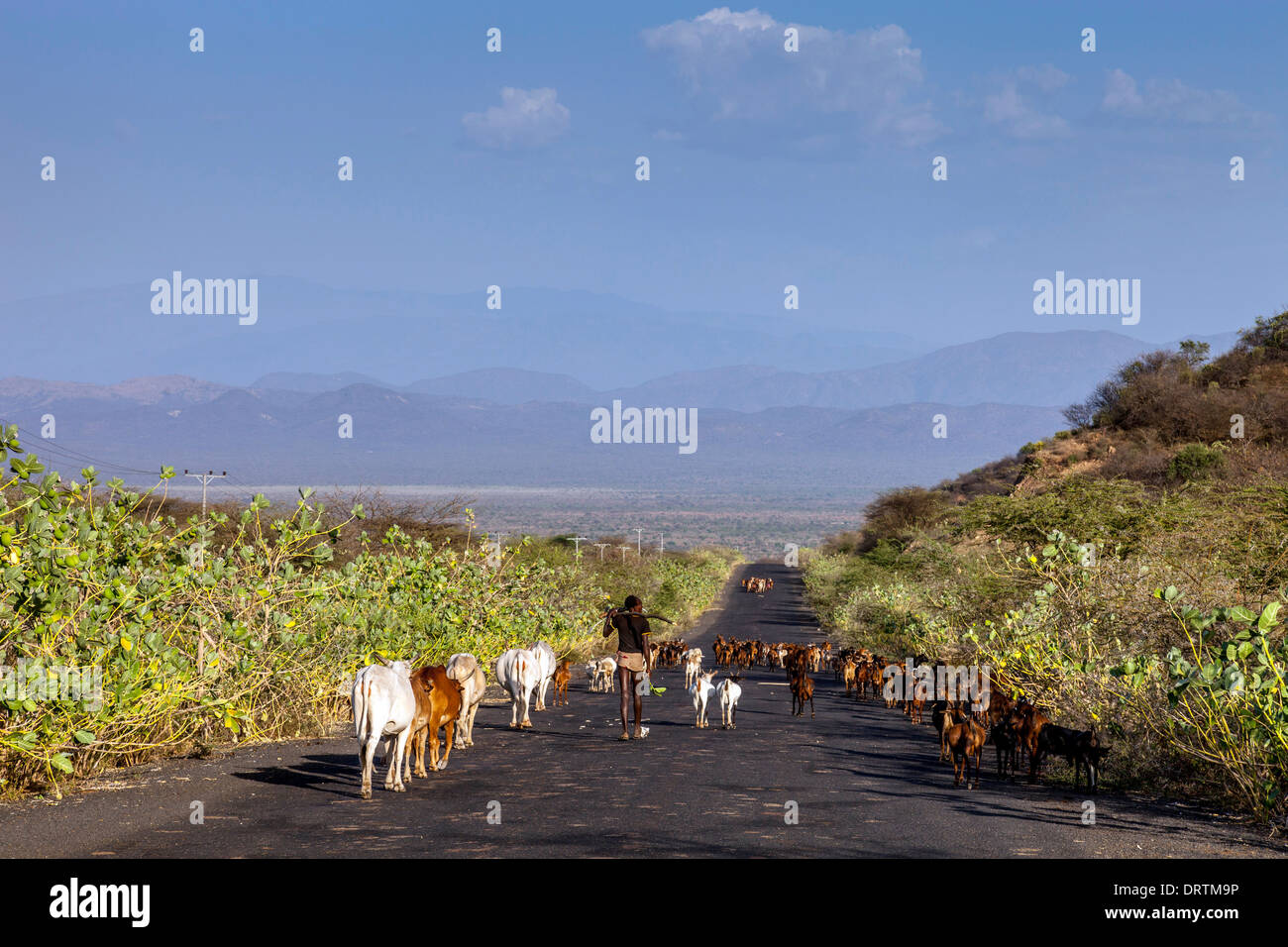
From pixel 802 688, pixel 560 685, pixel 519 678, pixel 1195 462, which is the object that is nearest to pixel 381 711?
pixel 519 678

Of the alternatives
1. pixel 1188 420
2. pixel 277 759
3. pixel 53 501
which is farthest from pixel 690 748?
pixel 1188 420

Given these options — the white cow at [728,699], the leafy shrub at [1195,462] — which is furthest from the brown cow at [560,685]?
the leafy shrub at [1195,462]

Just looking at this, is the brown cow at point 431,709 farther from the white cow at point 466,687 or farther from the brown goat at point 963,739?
A: the brown goat at point 963,739

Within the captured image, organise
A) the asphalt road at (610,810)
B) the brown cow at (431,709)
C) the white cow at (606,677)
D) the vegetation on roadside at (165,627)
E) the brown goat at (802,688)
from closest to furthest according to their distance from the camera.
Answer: the asphalt road at (610,810) < the vegetation on roadside at (165,627) < the brown cow at (431,709) < the brown goat at (802,688) < the white cow at (606,677)

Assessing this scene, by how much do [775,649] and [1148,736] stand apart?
62.6 feet

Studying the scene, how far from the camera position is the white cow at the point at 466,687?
14.2 meters

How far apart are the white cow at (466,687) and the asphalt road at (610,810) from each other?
35 centimetres

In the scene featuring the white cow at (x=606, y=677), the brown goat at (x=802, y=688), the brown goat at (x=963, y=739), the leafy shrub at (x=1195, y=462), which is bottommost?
the white cow at (x=606, y=677)

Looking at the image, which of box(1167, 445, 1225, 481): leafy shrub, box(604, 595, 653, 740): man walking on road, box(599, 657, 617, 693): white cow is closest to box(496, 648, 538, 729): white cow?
box(604, 595, 653, 740): man walking on road

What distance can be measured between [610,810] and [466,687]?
5.35m

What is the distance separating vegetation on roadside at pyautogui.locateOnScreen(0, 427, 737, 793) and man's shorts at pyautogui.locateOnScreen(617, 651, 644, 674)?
10.8 feet

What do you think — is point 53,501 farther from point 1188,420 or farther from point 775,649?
point 1188,420

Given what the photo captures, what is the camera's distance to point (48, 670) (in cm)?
973

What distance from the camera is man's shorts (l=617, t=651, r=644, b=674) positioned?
1583cm
